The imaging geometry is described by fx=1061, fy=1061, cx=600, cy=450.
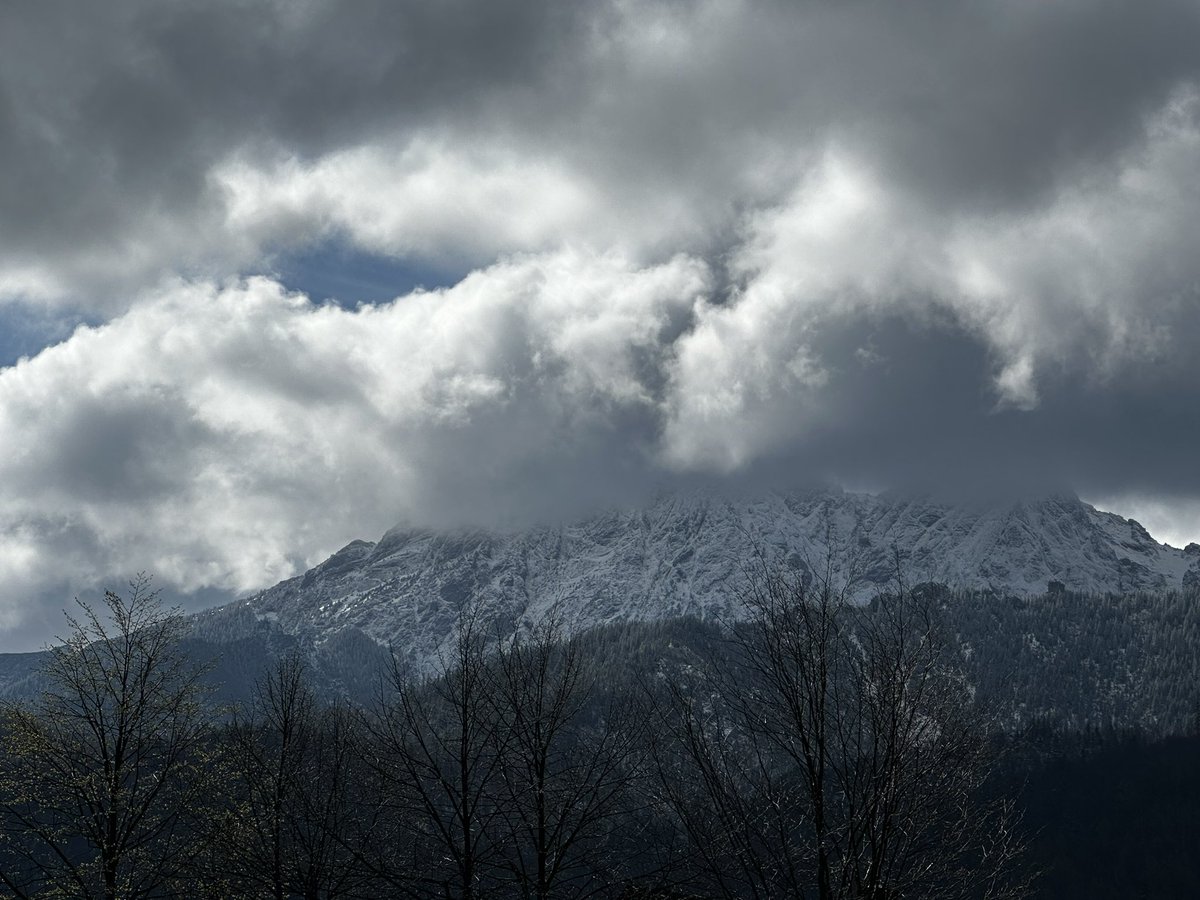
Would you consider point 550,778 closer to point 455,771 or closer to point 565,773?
point 565,773

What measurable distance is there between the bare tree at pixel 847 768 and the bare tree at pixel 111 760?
1212 centimetres

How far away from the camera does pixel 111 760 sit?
23.5 metres

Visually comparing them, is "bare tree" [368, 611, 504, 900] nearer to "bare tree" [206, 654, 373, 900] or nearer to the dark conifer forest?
the dark conifer forest

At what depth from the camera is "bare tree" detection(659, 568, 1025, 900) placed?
1505 cm

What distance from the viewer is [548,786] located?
20000mm

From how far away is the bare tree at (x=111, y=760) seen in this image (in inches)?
878

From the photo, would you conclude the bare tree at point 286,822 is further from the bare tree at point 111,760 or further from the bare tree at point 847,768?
the bare tree at point 847,768

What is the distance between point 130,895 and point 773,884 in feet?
45.6

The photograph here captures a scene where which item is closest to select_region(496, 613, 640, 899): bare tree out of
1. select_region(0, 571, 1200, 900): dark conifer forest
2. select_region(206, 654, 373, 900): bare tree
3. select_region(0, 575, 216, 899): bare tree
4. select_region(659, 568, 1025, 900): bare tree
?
select_region(0, 571, 1200, 900): dark conifer forest

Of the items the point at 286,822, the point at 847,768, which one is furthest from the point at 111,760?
the point at 847,768

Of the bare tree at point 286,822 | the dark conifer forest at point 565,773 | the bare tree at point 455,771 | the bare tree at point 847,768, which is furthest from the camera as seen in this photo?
the bare tree at point 286,822

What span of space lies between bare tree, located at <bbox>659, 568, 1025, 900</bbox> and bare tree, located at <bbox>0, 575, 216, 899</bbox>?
12119 mm

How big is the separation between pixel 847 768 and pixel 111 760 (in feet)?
54.2

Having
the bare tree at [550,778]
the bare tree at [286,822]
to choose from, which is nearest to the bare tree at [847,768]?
the bare tree at [550,778]
